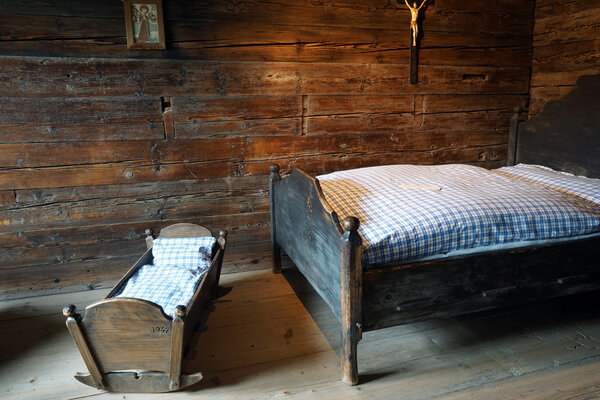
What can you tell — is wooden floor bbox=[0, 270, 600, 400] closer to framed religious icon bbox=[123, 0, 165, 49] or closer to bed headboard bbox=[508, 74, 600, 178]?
bed headboard bbox=[508, 74, 600, 178]

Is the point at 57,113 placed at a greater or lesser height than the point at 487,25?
lesser

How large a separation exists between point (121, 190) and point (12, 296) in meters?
0.93

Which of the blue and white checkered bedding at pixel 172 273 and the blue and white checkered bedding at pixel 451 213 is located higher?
the blue and white checkered bedding at pixel 451 213

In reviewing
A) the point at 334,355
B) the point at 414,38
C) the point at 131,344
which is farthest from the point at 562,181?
the point at 131,344

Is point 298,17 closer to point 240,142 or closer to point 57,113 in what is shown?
point 240,142

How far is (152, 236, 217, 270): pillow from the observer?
2361 mm

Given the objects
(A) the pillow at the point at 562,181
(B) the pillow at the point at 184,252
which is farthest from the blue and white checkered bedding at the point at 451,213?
(B) the pillow at the point at 184,252

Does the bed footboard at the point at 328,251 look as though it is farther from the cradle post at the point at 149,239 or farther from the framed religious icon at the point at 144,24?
the framed religious icon at the point at 144,24

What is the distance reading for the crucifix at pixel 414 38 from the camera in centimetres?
297

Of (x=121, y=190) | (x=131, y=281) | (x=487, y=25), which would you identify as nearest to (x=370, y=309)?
(x=131, y=281)

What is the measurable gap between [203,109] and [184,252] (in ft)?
3.06

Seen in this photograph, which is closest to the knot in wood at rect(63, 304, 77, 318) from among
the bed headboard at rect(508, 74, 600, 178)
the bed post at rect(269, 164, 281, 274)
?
the bed post at rect(269, 164, 281, 274)

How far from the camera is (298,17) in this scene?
9.25 feet

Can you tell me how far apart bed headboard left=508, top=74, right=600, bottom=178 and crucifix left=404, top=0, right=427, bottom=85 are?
93 centimetres
